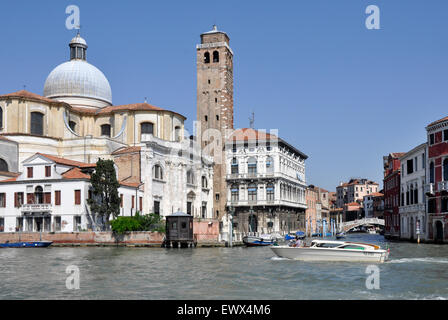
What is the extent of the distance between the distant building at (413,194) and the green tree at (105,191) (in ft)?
76.6

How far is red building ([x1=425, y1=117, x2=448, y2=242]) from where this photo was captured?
39469 mm

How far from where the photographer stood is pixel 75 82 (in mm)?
61438

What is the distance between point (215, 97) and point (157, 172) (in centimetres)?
1515

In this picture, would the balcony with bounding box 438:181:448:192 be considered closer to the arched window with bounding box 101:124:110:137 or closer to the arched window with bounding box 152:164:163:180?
Result: the arched window with bounding box 152:164:163:180

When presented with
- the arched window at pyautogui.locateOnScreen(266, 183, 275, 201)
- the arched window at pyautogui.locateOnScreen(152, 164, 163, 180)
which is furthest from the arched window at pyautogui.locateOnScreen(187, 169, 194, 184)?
the arched window at pyautogui.locateOnScreen(266, 183, 275, 201)

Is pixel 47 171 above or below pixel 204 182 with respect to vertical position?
above

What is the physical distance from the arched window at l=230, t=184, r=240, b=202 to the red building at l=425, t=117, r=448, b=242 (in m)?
26.4

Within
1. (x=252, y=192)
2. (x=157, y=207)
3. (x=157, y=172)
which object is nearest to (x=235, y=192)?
(x=252, y=192)

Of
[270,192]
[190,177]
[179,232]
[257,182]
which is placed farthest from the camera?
[257,182]

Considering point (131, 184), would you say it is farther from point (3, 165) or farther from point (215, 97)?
point (215, 97)

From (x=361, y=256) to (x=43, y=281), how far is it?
14.2 metres

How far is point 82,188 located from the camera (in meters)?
43.4
